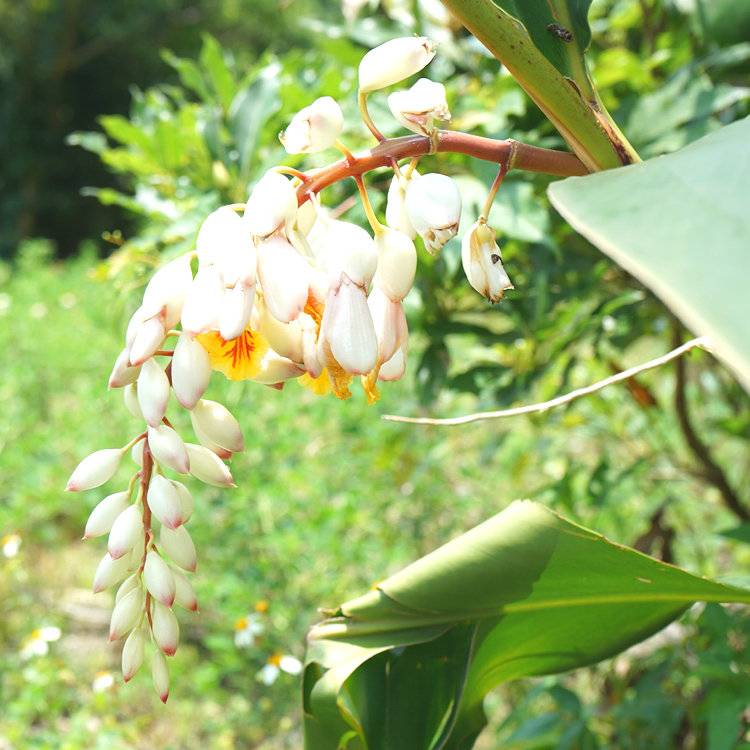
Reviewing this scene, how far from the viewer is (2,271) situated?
5.09 m

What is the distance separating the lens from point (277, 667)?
4.17 ft

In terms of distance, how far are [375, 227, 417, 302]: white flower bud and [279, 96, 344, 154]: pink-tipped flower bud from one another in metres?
0.05

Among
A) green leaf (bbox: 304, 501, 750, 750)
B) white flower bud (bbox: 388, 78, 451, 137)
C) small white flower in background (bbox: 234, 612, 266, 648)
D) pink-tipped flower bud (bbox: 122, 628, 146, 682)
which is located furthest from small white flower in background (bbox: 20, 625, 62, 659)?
white flower bud (bbox: 388, 78, 451, 137)

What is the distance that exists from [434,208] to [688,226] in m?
0.14

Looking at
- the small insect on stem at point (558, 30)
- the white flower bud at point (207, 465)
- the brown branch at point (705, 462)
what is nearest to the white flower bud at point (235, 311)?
the white flower bud at point (207, 465)

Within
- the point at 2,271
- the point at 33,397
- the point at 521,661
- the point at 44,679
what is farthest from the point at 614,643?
the point at 2,271

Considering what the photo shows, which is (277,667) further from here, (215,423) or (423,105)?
(423,105)

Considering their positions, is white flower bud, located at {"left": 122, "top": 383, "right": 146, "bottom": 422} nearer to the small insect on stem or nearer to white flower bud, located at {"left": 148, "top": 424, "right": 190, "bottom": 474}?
white flower bud, located at {"left": 148, "top": 424, "right": 190, "bottom": 474}

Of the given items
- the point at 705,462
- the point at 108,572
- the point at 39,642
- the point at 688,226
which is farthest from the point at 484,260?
the point at 39,642

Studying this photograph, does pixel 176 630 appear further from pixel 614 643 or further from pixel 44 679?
pixel 44 679

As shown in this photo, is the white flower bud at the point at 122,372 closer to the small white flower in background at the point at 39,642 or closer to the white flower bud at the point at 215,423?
the white flower bud at the point at 215,423

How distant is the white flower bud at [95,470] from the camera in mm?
411

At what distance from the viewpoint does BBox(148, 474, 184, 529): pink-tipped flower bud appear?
391mm

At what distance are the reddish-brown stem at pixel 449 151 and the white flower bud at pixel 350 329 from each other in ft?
0.21
